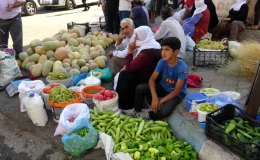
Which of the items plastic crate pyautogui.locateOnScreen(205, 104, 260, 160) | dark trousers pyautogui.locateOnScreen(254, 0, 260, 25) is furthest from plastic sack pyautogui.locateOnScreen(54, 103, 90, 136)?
dark trousers pyautogui.locateOnScreen(254, 0, 260, 25)

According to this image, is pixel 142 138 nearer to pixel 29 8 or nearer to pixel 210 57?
pixel 210 57

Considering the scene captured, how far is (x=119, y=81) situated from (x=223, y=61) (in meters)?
2.34

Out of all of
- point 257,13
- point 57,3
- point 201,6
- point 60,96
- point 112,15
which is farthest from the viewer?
point 57,3

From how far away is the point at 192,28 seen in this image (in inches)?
247

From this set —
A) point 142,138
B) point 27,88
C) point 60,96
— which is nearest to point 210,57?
point 142,138

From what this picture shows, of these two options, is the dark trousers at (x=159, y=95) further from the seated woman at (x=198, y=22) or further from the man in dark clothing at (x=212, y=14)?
the man in dark clothing at (x=212, y=14)

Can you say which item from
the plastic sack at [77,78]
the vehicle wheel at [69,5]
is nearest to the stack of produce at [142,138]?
the plastic sack at [77,78]

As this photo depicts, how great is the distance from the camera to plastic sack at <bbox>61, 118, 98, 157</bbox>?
308 centimetres

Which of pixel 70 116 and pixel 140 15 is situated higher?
pixel 140 15

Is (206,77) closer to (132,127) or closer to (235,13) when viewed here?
(132,127)

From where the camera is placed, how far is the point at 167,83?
356 cm

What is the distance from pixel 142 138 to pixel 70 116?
106cm

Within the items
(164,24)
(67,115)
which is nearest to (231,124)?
(67,115)

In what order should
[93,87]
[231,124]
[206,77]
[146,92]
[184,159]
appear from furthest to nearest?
[206,77] → [93,87] → [146,92] → [184,159] → [231,124]
